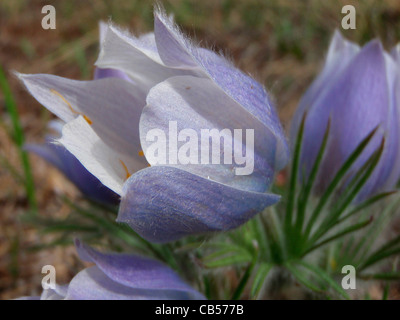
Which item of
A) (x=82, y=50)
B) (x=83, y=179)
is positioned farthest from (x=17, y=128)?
(x=82, y=50)

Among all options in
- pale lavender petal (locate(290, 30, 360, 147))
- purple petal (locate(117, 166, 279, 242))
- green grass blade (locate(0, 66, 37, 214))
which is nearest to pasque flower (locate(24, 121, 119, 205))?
purple petal (locate(117, 166, 279, 242))

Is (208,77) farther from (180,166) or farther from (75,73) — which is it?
(75,73)

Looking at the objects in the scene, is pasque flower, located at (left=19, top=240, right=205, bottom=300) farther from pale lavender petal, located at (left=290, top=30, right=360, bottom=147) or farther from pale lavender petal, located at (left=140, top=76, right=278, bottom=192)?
pale lavender petal, located at (left=290, top=30, right=360, bottom=147)

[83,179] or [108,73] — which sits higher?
[108,73]

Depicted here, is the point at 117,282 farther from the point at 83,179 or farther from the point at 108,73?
the point at 108,73

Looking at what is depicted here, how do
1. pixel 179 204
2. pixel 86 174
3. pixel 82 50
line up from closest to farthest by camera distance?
pixel 179 204, pixel 86 174, pixel 82 50
